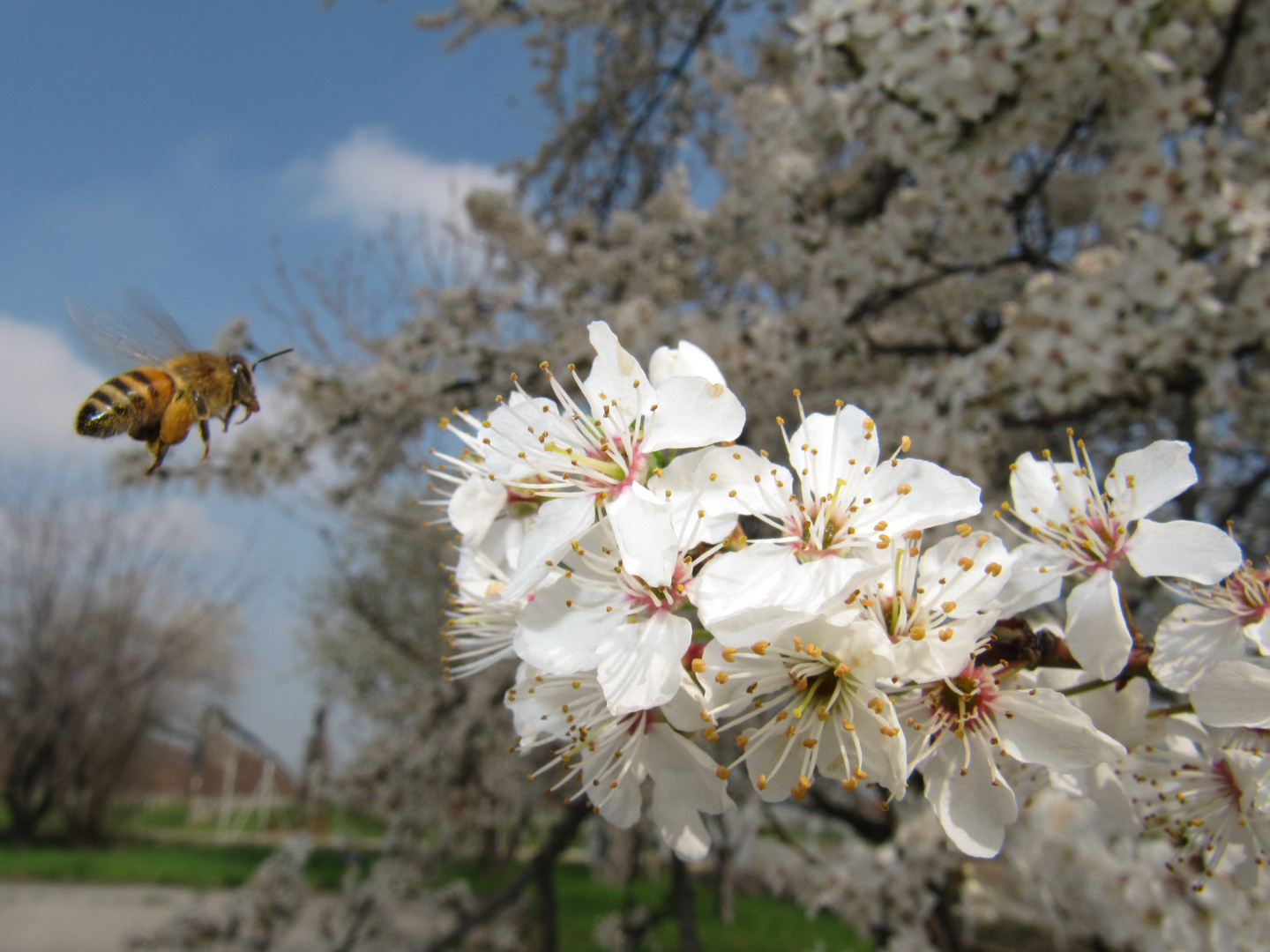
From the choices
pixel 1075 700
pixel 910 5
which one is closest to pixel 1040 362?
pixel 910 5

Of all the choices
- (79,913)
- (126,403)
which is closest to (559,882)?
(79,913)

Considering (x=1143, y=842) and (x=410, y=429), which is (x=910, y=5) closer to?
(x=410, y=429)

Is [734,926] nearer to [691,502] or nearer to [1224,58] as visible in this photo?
[1224,58]

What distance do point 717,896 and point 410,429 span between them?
6.24m

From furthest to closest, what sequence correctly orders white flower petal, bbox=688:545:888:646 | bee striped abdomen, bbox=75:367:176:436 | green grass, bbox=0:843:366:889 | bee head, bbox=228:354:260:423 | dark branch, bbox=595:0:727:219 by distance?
green grass, bbox=0:843:366:889 < dark branch, bbox=595:0:727:219 < bee head, bbox=228:354:260:423 < bee striped abdomen, bbox=75:367:176:436 < white flower petal, bbox=688:545:888:646

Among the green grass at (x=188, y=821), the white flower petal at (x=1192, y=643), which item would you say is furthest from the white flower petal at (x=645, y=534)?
the green grass at (x=188, y=821)

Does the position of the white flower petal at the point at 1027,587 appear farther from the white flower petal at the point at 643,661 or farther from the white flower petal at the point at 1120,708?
the white flower petal at the point at 643,661

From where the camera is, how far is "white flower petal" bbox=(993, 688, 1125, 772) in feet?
2.71

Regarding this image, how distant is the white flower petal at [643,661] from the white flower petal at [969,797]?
0.34 m

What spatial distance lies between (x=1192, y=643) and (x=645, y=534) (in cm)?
65

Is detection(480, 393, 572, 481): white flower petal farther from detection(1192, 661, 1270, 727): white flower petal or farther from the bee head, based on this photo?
the bee head

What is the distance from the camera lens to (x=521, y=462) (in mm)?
967

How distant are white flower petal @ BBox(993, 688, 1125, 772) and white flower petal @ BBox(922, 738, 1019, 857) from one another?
0.04m

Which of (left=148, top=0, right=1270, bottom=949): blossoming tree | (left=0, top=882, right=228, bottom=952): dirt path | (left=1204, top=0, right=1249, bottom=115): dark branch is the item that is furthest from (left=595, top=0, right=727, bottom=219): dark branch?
(left=0, top=882, right=228, bottom=952): dirt path
